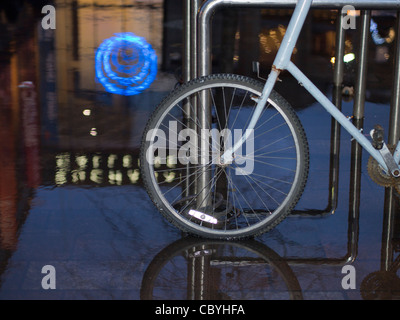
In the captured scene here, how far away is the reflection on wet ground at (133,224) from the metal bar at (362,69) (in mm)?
151

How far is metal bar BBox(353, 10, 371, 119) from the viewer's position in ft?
22.1

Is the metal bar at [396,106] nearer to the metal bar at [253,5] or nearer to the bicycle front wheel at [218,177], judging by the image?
the bicycle front wheel at [218,177]

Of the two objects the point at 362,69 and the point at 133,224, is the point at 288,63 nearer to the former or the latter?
the point at 133,224

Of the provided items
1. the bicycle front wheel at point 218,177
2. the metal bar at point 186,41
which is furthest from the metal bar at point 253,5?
the metal bar at point 186,41

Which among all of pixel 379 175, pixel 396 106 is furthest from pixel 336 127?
pixel 379 175

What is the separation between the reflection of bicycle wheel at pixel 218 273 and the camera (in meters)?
4.03

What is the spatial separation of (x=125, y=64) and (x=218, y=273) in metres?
5.18

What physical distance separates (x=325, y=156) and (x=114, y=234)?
197 cm

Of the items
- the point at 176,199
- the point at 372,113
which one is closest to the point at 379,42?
the point at 372,113

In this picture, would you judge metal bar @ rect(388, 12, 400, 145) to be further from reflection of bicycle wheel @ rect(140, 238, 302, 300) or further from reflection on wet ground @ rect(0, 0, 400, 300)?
reflection of bicycle wheel @ rect(140, 238, 302, 300)

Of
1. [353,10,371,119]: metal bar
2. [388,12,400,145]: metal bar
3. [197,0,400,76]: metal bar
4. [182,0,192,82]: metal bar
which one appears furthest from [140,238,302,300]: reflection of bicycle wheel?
[353,10,371,119]: metal bar
